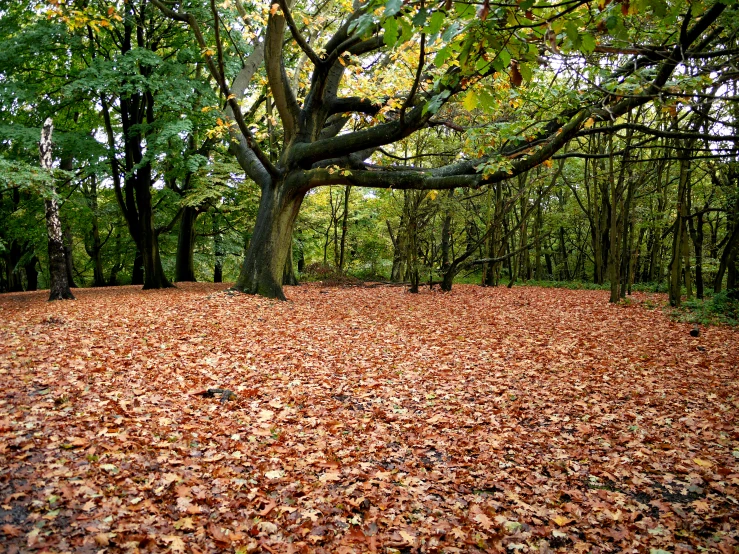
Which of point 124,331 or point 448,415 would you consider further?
point 124,331

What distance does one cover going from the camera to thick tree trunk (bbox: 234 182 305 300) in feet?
38.3

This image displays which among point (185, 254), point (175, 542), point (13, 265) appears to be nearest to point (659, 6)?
point (175, 542)

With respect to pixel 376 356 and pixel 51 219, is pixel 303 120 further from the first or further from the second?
pixel 376 356

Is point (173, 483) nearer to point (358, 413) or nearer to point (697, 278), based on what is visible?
point (358, 413)

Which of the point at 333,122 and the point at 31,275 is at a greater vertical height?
the point at 333,122

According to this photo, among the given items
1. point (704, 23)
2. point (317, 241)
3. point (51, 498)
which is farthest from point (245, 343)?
point (317, 241)

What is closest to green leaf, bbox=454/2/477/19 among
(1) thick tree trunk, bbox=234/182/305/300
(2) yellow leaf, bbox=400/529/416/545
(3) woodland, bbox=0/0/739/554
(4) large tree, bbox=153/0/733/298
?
(3) woodland, bbox=0/0/739/554

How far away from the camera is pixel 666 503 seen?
3.63 meters

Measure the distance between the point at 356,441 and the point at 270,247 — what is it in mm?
7953

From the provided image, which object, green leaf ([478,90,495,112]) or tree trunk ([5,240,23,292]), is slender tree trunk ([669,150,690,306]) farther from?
tree trunk ([5,240,23,292])

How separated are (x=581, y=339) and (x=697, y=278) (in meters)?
9.04

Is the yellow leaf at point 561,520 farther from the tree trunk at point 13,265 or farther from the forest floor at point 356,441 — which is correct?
the tree trunk at point 13,265

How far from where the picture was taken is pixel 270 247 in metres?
11.7

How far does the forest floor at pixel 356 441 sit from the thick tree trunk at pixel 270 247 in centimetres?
313
